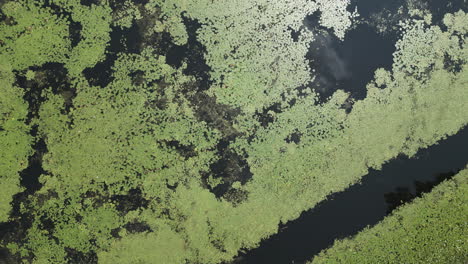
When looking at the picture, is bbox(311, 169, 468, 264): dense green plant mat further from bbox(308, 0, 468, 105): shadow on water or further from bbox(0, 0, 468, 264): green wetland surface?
bbox(308, 0, 468, 105): shadow on water

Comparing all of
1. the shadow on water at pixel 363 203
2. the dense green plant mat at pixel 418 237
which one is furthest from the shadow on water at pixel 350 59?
the dense green plant mat at pixel 418 237

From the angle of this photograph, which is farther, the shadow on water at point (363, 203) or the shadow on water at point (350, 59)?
the shadow on water at point (350, 59)

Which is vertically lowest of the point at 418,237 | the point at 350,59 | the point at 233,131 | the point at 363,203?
the point at 418,237

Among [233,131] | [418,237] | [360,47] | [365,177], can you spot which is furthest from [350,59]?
[418,237]

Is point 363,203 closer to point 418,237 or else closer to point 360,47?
point 418,237

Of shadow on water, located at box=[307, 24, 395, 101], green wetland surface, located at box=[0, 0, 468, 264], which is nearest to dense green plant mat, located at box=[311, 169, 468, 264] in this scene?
green wetland surface, located at box=[0, 0, 468, 264]

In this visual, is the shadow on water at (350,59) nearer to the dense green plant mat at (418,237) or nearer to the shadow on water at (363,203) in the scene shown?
the shadow on water at (363,203)

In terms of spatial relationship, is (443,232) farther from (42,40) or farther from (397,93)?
(42,40)
